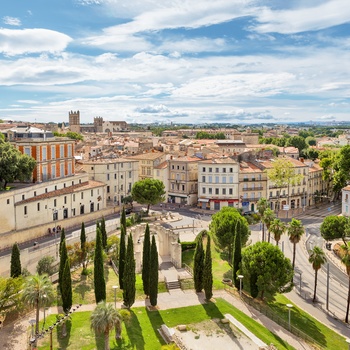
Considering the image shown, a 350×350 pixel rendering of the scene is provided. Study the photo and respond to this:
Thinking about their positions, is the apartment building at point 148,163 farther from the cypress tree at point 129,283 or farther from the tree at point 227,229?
the cypress tree at point 129,283

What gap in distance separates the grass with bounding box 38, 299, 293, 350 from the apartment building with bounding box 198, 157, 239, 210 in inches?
1897

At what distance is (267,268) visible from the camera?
1700 inches

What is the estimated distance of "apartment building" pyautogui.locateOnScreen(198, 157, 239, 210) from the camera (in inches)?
3538

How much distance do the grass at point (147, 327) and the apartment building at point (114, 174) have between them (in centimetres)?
4777

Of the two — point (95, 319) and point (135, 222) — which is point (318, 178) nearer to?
point (135, 222)

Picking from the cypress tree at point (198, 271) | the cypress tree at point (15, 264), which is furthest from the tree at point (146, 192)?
the cypress tree at point (15, 264)

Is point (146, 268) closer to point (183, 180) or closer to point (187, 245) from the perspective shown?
point (187, 245)

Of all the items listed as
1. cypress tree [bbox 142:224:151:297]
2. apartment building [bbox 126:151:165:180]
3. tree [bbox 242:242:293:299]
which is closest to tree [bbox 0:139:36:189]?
cypress tree [bbox 142:224:151:297]

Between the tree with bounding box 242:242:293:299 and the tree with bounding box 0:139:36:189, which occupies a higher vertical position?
the tree with bounding box 0:139:36:189

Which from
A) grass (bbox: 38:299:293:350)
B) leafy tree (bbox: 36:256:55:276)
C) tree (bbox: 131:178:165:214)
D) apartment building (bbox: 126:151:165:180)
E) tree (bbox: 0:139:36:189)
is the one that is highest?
tree (bbox: 0:139:36:189)

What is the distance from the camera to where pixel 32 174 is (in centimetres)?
7006

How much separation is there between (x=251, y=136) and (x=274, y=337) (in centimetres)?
14977

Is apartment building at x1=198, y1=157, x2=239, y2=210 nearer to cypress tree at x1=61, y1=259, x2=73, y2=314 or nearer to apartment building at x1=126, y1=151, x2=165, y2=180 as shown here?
apartment building at x1=126, y1=151, x2=165, y2=180

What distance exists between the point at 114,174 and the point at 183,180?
635 inches
